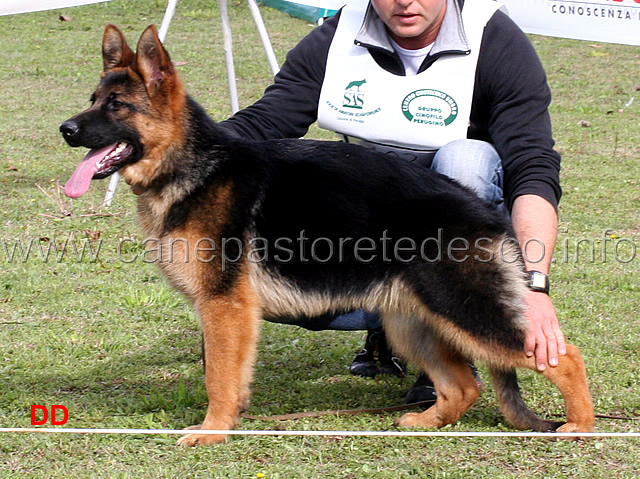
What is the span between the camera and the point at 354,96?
13.0ft

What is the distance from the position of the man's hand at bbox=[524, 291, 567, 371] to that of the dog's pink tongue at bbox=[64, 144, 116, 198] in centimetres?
178

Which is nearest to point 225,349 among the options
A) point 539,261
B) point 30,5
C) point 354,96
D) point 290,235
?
point 290,235

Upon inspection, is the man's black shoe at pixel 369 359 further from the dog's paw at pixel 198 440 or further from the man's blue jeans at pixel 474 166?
the dog's paw at pixel 198 440

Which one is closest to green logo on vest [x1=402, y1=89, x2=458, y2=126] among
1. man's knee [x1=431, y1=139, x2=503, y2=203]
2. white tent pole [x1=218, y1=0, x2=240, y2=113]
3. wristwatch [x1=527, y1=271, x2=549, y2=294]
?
man's knee [x1=431, y1=139, x2=503, y2=203]

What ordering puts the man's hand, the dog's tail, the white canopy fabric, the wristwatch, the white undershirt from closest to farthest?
the man's hand → the wristwatch → the dog's tail → the white undershirt → the white canopy fabric

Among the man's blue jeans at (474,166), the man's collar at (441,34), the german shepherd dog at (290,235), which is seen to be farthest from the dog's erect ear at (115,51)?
the man's blue jeans at (474,166)

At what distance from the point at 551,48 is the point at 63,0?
9.00 metres

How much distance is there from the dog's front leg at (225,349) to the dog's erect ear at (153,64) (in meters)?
0.90

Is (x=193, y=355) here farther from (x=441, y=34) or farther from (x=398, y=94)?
(x=441, y=34)

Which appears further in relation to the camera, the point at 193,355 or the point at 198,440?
the point at 193,355

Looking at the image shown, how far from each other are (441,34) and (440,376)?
1.58 m

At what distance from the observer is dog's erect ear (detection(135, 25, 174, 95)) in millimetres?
3275

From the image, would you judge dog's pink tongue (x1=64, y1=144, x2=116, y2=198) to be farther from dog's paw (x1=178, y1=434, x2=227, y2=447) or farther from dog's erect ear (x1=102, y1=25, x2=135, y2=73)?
dog's paw (x1=178, y1=434, x2=227, y2=447)

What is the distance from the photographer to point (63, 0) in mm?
5961
